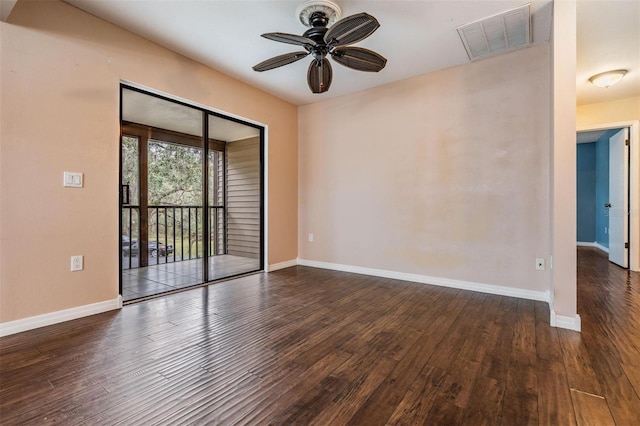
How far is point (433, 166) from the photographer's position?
3.78m

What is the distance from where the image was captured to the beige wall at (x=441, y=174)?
3.17m

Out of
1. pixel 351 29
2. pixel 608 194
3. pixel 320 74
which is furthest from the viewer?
pixel 608 194

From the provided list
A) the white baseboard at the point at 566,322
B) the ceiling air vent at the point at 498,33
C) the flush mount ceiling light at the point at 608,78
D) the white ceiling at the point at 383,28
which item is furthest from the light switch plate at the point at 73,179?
the flush mount ceiling light at the point at 608,78

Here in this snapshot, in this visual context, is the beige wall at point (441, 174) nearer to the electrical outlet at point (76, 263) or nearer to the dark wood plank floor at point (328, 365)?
the dark wood plank floor at point (328, 365)

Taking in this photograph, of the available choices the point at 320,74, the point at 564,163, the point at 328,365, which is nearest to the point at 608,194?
the point at 564,163

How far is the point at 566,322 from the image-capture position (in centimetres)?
238

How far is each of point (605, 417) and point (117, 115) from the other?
13.5 ft

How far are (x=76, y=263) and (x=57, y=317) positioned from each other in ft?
1.50

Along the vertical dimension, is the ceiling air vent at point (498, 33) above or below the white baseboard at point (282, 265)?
above

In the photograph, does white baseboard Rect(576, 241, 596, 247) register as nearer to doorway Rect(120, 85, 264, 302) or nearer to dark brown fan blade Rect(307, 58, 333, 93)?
doorway Rect(120, 85, 264, 302)

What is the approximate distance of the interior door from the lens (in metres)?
4.58

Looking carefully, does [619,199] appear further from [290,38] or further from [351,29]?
[290,38]

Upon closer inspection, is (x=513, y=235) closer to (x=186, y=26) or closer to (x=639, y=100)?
(x=639, y=100)

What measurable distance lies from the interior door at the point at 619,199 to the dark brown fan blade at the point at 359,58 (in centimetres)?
470
